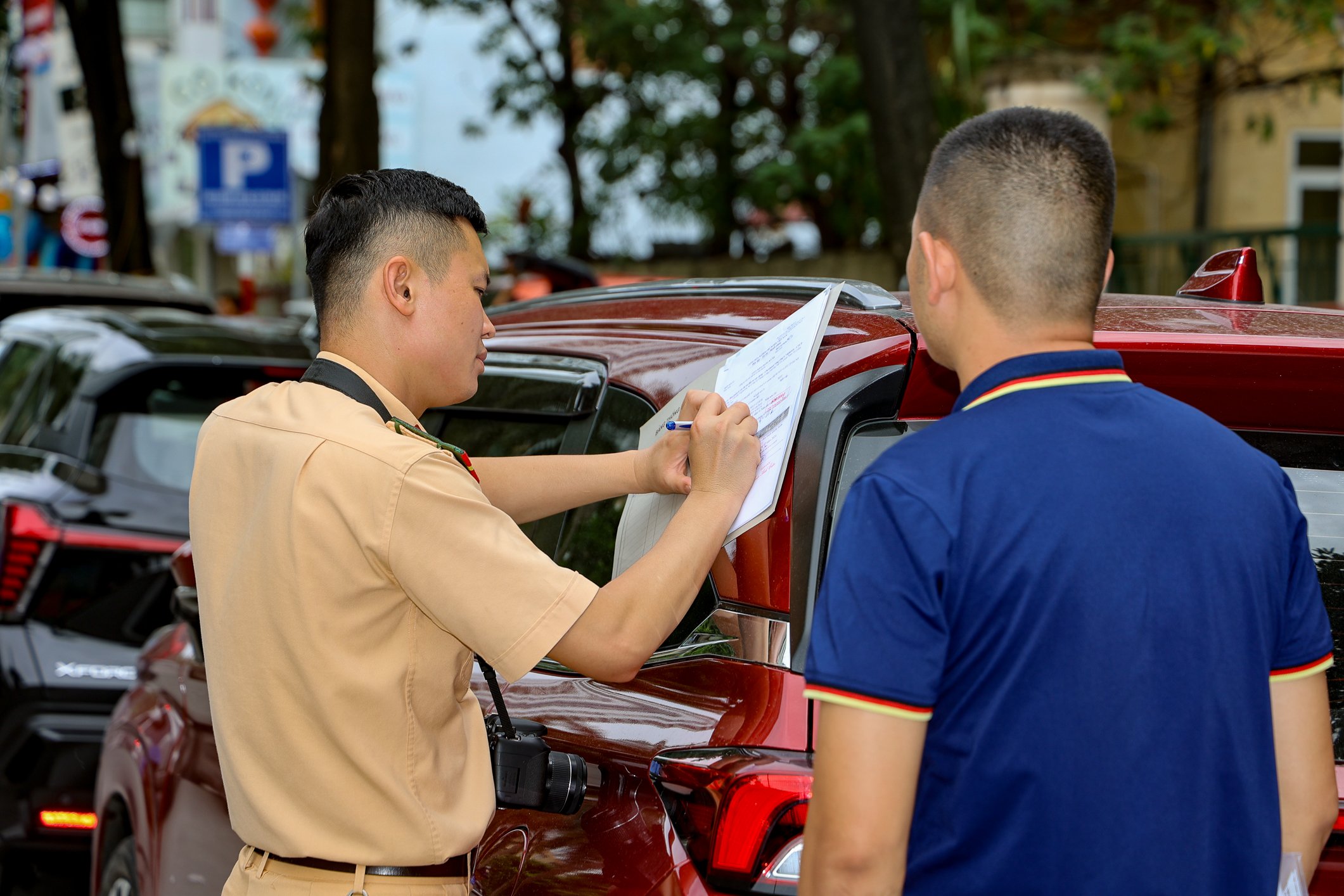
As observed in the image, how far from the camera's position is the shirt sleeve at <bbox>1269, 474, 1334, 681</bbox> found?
1.72 metres

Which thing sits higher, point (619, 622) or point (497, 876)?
point (619, 622)

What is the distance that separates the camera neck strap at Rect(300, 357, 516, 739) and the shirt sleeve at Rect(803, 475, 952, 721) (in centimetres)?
68

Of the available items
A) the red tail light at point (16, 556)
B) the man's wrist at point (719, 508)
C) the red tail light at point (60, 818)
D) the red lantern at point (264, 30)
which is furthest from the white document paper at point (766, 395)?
the red lantern at point (264, 30)

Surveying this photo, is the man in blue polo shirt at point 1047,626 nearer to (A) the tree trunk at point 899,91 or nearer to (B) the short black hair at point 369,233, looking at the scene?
(B) the short black hair at point 369,233

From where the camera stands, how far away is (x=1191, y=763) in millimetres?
1575

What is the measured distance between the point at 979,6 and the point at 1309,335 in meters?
13.3

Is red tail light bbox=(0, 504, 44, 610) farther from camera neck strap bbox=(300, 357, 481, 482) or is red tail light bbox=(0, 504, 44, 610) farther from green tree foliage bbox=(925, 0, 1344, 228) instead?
green tree foliage bbox=(925, 0, 1344, 228)

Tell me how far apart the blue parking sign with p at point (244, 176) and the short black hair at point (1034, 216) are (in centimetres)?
1346

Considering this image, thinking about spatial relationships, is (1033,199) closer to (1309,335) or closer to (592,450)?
(1309,335)

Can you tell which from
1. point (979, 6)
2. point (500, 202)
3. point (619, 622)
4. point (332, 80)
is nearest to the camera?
point (619, 622)

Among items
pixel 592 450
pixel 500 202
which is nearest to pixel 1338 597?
pixel 592 450

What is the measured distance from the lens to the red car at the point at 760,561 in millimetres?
1833

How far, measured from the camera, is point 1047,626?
1525 millimetres

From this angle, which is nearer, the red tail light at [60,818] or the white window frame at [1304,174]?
the red tail light at [60,818]
